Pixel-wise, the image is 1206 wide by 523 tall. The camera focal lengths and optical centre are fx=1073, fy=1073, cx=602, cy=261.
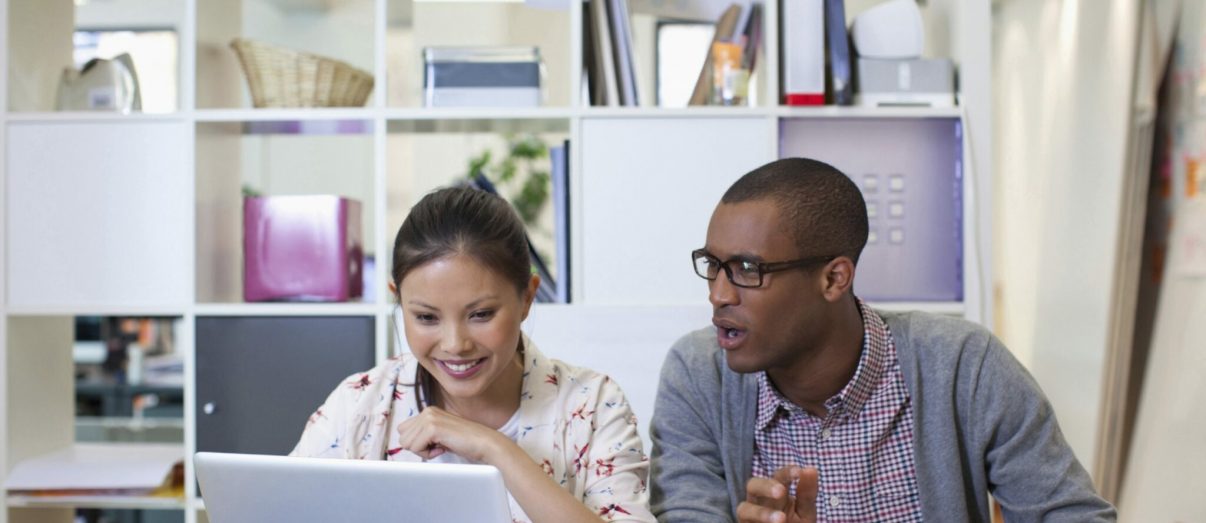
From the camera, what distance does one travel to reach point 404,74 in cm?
470

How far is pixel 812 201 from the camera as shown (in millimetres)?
1366

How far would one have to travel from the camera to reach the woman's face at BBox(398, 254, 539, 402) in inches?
48.9

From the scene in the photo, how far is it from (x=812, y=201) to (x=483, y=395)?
19.3 inches

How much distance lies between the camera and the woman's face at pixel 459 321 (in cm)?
124

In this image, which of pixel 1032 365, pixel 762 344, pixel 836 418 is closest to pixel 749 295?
pixel 762 344

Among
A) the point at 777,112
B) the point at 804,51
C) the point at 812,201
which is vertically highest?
the point at 804,51

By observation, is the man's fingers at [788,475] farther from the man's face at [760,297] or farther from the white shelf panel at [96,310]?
the white shelf panel at [96,310]

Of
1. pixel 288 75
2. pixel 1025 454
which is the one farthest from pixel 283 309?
pixel 1025 454

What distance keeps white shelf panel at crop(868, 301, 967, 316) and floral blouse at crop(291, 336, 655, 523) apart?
0.87 meters

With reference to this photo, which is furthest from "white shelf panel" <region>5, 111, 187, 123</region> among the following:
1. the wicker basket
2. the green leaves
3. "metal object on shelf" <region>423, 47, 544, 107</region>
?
the green leaves

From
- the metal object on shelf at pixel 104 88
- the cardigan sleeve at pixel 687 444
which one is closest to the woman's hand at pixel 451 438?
the cardigan sleeve at pixel 687 444

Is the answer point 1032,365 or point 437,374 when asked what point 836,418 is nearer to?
point 437,374

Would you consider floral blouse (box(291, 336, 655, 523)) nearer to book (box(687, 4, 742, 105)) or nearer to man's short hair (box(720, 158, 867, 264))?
man's short hair (box(720, 158, 867, 264))

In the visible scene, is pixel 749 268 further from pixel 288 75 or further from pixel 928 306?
pixel 288 75
